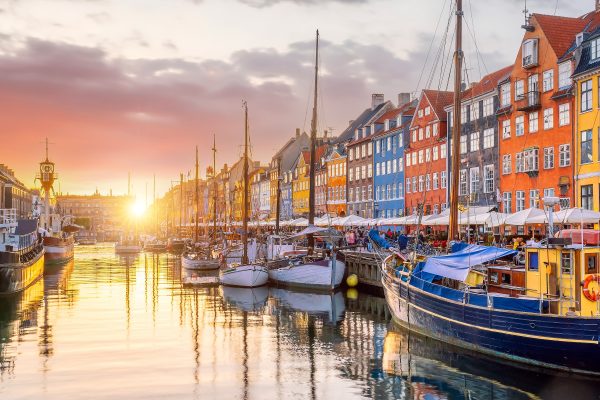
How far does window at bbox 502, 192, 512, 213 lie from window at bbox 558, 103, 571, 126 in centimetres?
842

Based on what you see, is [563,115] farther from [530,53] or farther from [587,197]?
[587,197]

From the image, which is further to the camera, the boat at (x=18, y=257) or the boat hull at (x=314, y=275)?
the boat hull at (x=314, y=275)

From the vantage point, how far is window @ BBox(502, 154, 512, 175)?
192 feet

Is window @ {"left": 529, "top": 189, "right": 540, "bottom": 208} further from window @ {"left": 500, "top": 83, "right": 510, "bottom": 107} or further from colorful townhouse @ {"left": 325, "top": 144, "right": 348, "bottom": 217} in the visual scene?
colorful townhouse @ {"left": 325, "top": 144, "right": 348, "bottom": 217}

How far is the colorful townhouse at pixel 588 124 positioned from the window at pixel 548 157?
361cm

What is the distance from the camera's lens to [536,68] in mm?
53719

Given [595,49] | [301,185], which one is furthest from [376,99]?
[595,49]

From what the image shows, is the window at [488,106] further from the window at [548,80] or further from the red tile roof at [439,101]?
the red tile roof at [439,101]

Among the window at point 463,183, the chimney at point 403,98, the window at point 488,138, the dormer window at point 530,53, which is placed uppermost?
the chimney at point 403,98

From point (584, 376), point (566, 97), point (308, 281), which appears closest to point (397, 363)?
point (584, 376)

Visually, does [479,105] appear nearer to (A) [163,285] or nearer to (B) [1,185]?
(A) [163,285]

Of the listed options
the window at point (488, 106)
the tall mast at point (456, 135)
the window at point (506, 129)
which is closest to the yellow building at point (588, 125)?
the window at point (506, 129)

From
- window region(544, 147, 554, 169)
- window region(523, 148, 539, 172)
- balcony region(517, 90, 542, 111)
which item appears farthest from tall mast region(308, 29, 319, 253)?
window region(544, 147, 554, 169)

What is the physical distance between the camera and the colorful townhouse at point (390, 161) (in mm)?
82500
